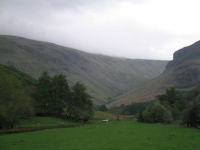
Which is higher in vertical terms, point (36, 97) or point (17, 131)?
point (36, 97)

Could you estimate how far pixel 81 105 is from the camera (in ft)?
300

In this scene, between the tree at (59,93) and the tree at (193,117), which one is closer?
the tree at (193,117)

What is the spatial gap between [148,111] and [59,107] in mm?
36297

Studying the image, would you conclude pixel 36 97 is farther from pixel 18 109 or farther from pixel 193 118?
pixel 193 118

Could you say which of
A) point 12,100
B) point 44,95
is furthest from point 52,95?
point 12,100

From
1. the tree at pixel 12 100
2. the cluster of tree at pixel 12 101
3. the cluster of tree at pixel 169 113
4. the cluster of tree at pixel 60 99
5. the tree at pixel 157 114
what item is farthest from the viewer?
the cluster of tree at pixel 60 99

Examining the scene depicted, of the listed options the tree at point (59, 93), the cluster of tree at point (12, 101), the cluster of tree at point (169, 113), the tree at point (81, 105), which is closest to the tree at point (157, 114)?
the cluster of tree at point (169, 113)

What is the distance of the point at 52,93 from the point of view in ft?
300

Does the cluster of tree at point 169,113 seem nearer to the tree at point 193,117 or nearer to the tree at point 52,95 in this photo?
the tree at point 193,117

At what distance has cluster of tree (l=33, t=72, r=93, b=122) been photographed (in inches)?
3462

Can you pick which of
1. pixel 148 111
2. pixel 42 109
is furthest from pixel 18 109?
pixel 148 111

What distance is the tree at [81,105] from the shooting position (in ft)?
286

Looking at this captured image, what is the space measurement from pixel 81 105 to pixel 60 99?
9304 mm

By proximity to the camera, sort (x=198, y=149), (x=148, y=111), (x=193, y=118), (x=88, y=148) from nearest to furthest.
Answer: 1. (x=198, y=149)
2. (x=88, y=148)
3. (x=193, y=118)
4. (x=148, y=111)
